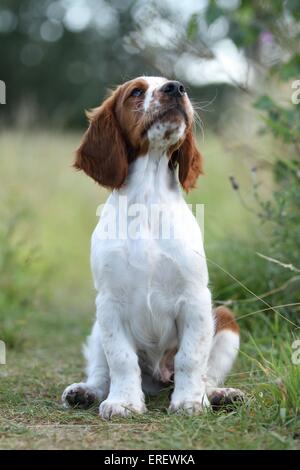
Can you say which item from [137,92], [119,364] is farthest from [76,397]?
[137,92]

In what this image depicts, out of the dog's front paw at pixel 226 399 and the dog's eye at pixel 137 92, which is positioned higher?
the dog's eye at pixel 137 92

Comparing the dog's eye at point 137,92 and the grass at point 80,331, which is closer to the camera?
the grass at point 80,331

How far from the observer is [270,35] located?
5262mm

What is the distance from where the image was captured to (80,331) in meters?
5.95

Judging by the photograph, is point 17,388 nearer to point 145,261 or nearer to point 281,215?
point 145,261

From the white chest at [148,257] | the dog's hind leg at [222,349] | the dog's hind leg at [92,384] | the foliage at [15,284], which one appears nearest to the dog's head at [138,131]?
the white chest at [148,257]

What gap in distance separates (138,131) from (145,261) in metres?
0.64

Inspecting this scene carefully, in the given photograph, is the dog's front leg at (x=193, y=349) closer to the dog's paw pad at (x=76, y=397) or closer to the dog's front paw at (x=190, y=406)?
the dog's front paw at (x=190, y=406)

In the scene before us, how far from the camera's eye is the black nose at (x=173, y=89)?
3.44 meters

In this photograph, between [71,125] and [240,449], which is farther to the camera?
[71,125]

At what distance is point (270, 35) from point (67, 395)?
9.95 feet

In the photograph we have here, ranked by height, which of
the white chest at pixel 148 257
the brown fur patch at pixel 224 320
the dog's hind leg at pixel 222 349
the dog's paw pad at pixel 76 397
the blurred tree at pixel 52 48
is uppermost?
the blurred tree at pixel 52 48

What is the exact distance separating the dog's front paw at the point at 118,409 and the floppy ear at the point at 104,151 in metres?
1.00
